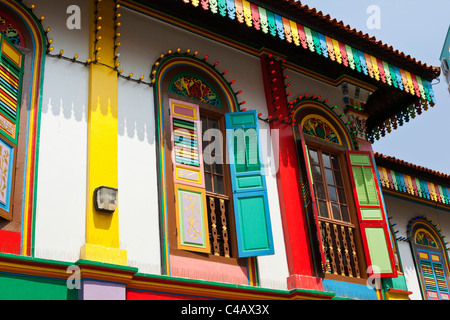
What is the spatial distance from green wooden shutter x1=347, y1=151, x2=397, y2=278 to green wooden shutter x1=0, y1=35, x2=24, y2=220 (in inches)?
173

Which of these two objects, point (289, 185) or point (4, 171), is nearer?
point (4, 171)

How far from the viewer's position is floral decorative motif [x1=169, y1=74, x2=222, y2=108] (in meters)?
7.25

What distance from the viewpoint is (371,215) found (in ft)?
26.7

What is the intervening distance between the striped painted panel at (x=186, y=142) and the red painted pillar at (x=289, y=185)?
44.9 inches

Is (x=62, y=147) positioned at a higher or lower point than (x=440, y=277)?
higher

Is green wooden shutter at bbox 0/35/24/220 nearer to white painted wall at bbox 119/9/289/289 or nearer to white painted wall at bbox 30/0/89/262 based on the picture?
white painted wall at bbox 30/0/89/262

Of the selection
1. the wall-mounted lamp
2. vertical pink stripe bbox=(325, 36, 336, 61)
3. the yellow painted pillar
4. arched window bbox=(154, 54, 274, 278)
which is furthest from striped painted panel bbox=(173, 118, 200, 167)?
vertical pink stripe bbox=(325, 36, 336, 61)

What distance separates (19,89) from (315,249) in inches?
145

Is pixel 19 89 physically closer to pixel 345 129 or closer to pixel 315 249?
pixel 315 249

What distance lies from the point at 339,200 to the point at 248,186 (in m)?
1.68

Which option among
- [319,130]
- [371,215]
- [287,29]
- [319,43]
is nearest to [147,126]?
[287,29]

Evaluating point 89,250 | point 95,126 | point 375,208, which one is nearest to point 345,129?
point 375,208

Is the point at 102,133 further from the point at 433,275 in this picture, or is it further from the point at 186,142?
the point at 433,275

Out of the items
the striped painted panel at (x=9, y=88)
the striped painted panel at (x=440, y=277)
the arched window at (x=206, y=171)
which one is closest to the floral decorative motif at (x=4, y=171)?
the striped painted panel at (x=9, y=88)
